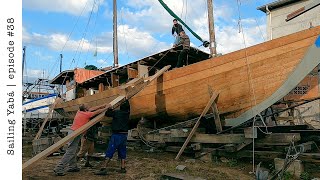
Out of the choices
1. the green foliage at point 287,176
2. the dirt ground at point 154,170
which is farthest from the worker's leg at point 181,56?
the green foliage at point 287,176

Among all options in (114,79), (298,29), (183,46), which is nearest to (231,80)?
(183,46)

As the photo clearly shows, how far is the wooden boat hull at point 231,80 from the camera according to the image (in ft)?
19.8

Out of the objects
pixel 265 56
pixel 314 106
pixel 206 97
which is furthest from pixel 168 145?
pixel 314 106

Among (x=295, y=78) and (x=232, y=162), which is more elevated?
(x=295, y=78)

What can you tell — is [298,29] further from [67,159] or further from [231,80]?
[67,159]

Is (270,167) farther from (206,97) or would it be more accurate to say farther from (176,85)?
(176,85)

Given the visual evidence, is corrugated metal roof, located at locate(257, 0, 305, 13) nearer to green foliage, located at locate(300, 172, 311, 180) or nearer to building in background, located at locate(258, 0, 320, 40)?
building in background, located at locate(258, 0, 320, 40)

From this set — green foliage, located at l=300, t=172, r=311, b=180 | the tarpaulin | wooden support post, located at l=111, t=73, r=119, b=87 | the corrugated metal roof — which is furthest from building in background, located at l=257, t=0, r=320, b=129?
the tarpaulin

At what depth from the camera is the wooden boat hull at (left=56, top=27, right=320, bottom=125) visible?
6035mm

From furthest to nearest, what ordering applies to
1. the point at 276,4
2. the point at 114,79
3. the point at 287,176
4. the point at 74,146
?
the point at 276,4 < the point at 114,79 < the point at 74,146 < the point at 287,176

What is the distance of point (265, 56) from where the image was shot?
6.30 meters

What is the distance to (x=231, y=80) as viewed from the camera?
674 centimetres

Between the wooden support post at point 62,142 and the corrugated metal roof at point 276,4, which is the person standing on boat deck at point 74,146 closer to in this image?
the wooden support post at point 62,142

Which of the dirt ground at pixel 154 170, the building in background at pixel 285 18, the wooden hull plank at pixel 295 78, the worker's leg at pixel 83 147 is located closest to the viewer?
the dirt ground at pixel 154 170
